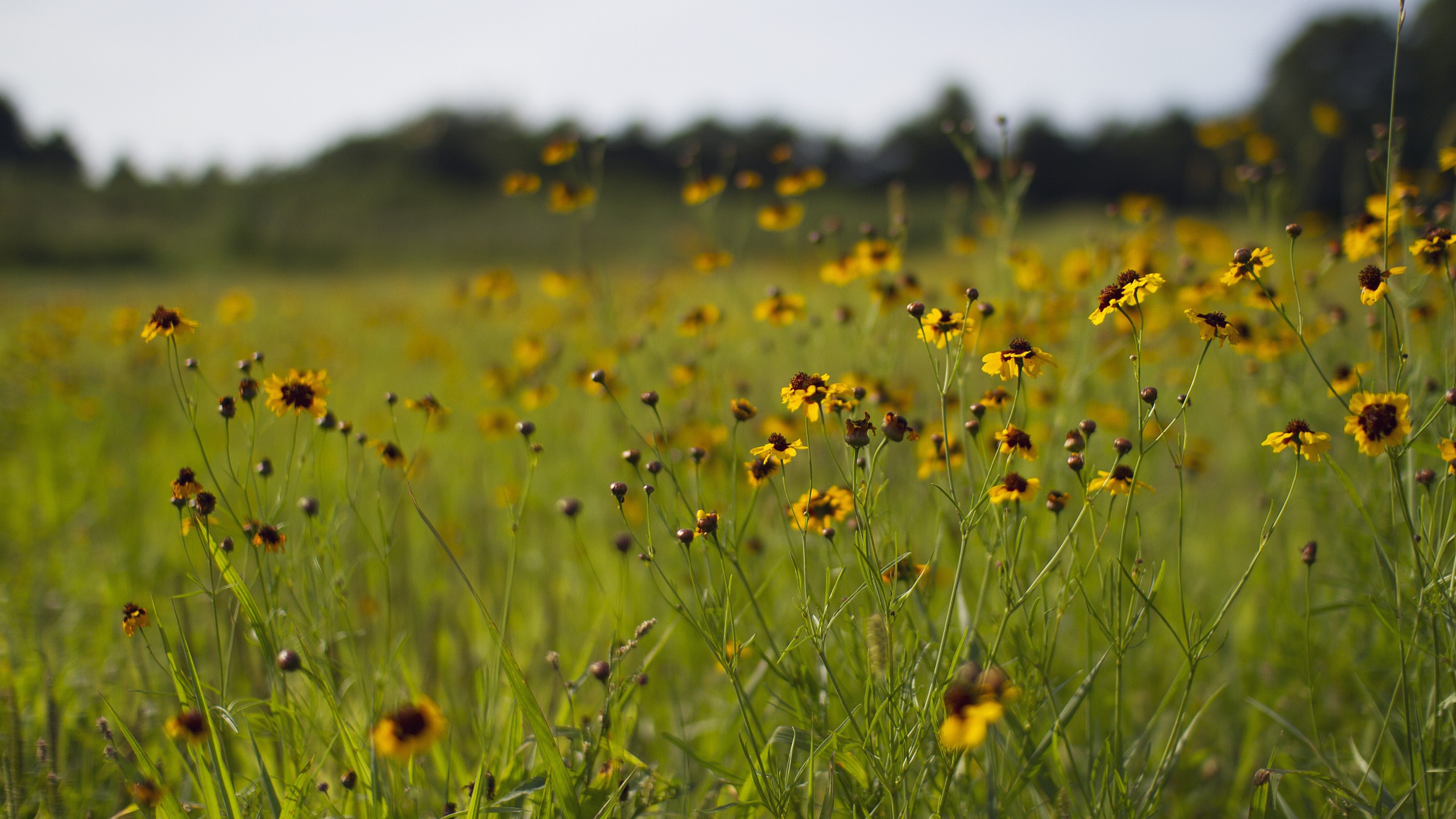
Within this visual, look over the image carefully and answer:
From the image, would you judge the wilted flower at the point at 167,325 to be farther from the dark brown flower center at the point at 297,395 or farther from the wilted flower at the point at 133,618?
the wilted flower at the point at 133,618

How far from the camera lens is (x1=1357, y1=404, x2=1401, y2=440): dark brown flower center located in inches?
39.1

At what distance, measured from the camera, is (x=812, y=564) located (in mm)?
1960

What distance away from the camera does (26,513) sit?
256cm

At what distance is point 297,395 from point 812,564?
1203mm

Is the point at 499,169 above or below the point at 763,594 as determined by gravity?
above

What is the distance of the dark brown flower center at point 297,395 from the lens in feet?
4.17

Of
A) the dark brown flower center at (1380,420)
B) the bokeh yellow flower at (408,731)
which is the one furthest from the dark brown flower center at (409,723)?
the dark brown flower center at (1380,420)

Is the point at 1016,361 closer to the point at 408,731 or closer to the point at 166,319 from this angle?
the point at 408,731

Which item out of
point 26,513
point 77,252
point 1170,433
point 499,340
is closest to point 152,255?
point 77,252

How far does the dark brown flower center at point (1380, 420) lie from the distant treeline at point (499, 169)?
15.4ft

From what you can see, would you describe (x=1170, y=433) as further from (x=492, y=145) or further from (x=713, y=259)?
(x=492, y=145)

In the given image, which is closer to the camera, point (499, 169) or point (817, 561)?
point (817, 561)

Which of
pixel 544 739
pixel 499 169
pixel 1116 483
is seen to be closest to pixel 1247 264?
pixel 1116 483

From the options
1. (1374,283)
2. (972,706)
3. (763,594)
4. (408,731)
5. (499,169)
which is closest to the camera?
(972,706)
